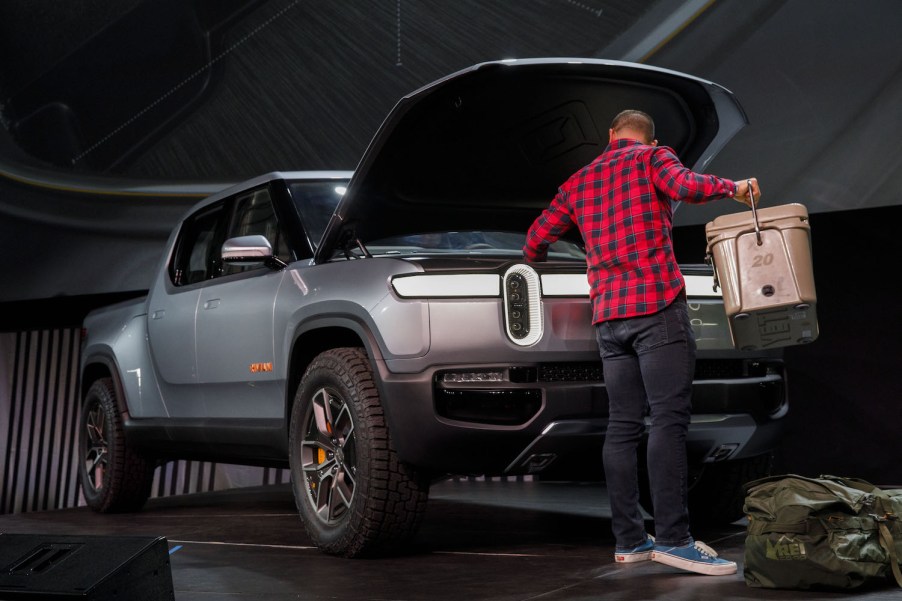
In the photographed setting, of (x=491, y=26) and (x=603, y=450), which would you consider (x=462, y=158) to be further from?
(x=491, y=26)

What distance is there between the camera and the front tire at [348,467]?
3721mm

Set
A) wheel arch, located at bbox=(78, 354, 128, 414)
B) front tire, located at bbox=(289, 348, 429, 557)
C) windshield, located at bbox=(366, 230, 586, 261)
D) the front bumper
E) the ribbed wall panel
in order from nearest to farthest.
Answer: the front bumper → front tire, located at bbox=(289, 348, 429, 557) → windshield, located at bbox=(366, 230, 586, 261) → wheel arch, located at bbox=(78, 354, 128, 414) → the ribbed wall panel

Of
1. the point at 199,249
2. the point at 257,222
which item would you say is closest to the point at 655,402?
the point at 257,222

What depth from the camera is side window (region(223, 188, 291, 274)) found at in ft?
15.5

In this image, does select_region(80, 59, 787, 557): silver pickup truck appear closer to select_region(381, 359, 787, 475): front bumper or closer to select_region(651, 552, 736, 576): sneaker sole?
select_region(381, 359, 787, 475): front bumper

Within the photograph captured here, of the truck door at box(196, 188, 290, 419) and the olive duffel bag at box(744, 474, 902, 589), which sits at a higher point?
the truck door at box(196, 188, 290, 419)

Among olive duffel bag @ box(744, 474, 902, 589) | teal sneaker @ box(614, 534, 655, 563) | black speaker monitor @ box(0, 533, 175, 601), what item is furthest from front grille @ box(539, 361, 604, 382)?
black speaker monitor @ box(0, 533, 175, 601)

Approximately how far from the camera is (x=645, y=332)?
350cm

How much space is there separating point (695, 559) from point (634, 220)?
115cm

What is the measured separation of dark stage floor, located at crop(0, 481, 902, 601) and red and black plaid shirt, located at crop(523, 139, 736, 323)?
35.9 inches

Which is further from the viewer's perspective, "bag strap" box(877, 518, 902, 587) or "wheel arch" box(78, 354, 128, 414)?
"wheel arch" box(78, 354, 128, 414)

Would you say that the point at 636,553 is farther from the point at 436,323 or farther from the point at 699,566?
the point at 436,323

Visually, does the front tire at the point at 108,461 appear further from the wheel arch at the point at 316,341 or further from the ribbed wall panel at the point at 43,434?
the ribbed wall panel at the point at 43,434

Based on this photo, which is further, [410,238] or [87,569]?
[410,238]
